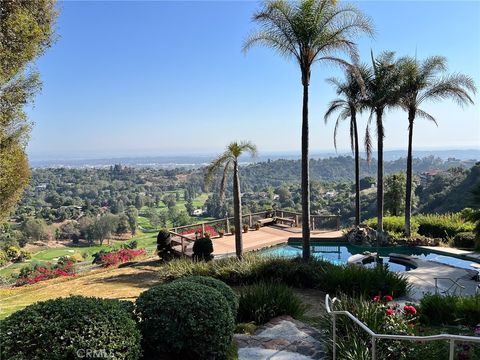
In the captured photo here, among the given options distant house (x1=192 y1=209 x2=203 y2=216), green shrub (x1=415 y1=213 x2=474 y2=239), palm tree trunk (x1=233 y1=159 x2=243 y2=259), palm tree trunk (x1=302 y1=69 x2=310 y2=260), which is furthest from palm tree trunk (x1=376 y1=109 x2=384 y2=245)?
distant house (x1=192 y1=209 x2=203 y2=216)

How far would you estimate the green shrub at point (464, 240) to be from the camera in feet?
41.4

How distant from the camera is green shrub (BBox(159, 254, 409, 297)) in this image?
6.96 meters

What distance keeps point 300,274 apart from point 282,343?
3936 millimetres

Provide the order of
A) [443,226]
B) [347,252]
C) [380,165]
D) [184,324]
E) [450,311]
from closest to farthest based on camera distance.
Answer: [184,324] < [450,311] < [347,252] < [380,165] < [443,226]

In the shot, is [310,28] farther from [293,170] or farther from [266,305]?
[293,170]

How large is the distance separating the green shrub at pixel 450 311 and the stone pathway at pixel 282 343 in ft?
6.49

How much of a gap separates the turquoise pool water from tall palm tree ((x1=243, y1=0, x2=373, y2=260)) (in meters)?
3.89

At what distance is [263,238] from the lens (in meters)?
15.6

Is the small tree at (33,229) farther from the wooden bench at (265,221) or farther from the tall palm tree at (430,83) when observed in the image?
the tall palm tree at (430,83)

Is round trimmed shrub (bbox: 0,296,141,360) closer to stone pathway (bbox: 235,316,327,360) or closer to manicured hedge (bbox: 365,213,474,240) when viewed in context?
stone pathway (bbox: 235,316,327,360)

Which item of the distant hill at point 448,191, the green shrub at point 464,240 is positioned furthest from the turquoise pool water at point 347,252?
the distant hill at point 448,191

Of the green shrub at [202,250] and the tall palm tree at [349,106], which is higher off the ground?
the tall palm tree at [349,106]

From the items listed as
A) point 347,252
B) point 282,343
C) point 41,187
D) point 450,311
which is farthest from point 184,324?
point 41,187

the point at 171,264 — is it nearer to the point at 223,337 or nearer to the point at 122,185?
the point at 223,337
